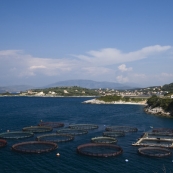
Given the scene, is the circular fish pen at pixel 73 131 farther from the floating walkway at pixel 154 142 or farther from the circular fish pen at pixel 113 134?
the floating walkway at pixel 154 142

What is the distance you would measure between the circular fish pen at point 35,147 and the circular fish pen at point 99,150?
5.56 m

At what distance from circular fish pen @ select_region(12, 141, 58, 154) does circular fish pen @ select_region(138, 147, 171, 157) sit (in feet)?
53.1

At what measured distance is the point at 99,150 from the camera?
49656mm

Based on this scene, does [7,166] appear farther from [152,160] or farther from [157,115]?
[157,115]

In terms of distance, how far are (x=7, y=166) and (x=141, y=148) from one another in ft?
77.8

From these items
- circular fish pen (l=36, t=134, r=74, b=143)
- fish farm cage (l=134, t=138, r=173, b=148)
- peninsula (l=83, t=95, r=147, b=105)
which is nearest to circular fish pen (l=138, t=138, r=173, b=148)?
fish farm cage (l=134, t=138, r=173, b=148)

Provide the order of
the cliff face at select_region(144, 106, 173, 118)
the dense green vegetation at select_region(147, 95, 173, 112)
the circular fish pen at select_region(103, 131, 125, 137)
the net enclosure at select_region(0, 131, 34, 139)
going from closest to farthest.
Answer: the net enclosure at select_region(0, 131, 34, 139) < the circular fish pen at select_region(103, 131, 125, 137) < the cliff face at select_region(144, 106, 173, 118) < the dense green vegetation at select_region(147, 95, 173, 112)

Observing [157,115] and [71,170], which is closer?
[71,170]

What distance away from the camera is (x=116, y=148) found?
5078 cm

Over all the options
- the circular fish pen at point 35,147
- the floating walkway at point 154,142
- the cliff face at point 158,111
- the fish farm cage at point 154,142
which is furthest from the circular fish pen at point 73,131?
the cliff face at point 158,111

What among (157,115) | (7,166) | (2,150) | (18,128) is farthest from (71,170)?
(157,115)

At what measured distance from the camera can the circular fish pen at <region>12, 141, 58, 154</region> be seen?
48.4 meters

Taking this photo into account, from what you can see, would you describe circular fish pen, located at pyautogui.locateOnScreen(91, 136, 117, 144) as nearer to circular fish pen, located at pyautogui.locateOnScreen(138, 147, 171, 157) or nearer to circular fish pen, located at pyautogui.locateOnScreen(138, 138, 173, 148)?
circular fish pen, located at pyautogui.locateOnScreen(138, 138, 173, 148)

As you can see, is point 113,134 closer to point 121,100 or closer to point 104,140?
point 104,140
